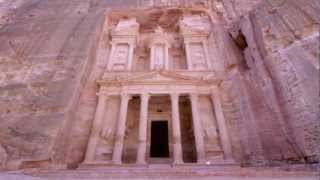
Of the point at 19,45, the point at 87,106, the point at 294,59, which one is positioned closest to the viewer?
the point at 294,59

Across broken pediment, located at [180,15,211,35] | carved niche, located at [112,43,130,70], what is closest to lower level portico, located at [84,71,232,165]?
carved niche, located at [112,43,130,70]

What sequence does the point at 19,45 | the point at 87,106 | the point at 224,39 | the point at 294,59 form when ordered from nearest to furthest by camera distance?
the point at 294,59, the point at 87,106, the point at 19,45, the point at 224,39

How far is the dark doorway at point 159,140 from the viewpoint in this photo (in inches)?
443

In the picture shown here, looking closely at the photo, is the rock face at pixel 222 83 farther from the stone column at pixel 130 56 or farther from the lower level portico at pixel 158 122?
the stone column at pixel 130 56

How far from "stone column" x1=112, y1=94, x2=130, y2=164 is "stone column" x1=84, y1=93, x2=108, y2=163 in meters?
0.63

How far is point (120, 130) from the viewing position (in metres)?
10.0

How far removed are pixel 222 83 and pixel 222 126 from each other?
225 cm

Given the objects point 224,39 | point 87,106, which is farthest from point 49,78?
point 224,39

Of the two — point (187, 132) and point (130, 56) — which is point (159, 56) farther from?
point (187, 132)

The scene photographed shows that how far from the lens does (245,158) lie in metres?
9.24

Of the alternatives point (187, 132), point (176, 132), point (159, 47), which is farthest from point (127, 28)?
point (176, 132)

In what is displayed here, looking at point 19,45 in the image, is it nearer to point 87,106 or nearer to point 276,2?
point 87,106

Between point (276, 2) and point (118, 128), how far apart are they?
23.6 feet

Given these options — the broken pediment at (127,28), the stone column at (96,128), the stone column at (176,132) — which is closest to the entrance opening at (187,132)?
the stone column at (176,132)
